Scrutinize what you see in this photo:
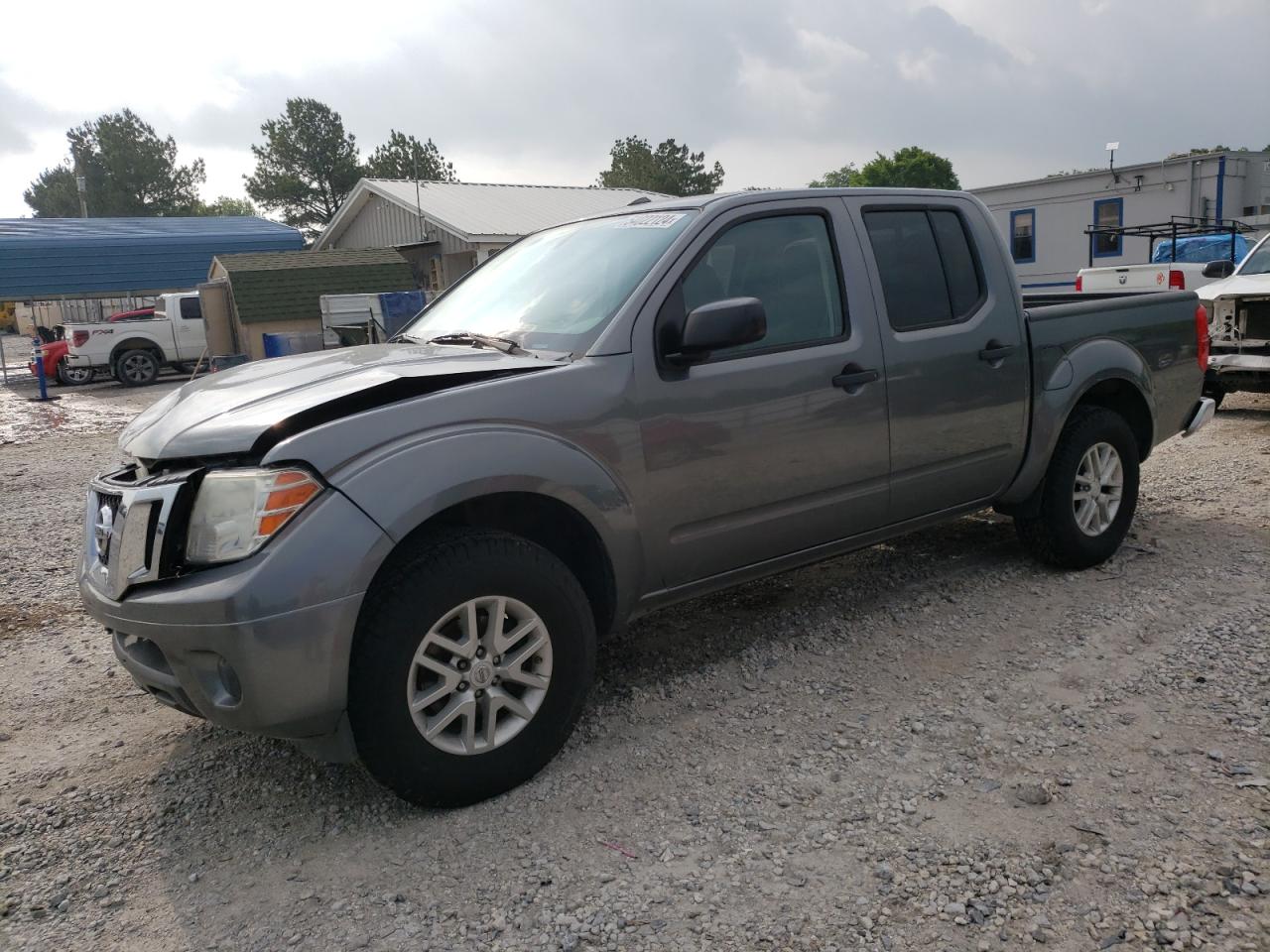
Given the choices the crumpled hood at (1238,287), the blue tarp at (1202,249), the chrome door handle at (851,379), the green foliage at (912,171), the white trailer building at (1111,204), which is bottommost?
the chrome door handle at (851,379)

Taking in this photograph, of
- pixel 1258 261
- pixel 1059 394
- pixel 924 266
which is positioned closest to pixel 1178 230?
pixel 1258 261

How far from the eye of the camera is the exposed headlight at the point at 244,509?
8.61 feet

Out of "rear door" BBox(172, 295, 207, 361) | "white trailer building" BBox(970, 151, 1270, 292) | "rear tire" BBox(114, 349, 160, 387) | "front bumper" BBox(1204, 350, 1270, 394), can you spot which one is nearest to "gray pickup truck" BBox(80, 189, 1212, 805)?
"front bumper" BBox(1204, 350, 1270, 394)

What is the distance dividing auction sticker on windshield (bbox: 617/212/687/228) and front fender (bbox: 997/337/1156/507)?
197 centimetres

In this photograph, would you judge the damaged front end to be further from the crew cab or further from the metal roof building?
the metal roof building

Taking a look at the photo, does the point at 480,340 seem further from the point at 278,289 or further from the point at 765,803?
the point at 278,289

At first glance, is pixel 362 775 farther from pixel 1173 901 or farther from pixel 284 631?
pixel 1173 901

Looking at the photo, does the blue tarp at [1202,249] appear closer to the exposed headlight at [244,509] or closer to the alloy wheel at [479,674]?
the alloy wheel at [479,674]

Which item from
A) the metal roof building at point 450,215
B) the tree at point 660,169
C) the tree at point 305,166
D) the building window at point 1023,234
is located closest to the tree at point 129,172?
the tree at point 305,166

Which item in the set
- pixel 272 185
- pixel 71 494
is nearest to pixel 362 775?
pixel 71 494

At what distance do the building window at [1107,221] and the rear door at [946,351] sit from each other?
18.3 meters

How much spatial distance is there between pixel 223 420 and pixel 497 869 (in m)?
1.50

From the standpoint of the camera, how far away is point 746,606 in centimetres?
463

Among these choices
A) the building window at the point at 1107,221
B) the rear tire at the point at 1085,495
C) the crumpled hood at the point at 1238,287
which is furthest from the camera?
the building window at the point at 1107,221
